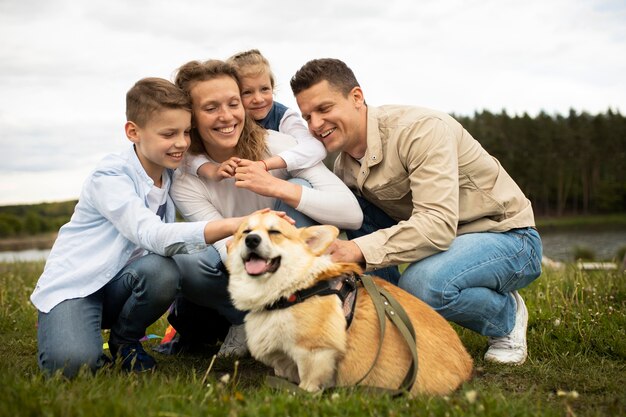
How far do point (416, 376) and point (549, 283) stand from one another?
3.28m

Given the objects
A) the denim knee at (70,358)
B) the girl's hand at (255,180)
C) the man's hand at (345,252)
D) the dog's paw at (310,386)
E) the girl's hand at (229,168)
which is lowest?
the dog's paw at (310,386)

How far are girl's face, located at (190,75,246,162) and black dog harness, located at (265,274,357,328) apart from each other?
1.45 metres

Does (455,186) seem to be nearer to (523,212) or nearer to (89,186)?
(523,212)

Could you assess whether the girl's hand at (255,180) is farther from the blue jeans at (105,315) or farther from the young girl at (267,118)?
the blue jeans at (105,315)

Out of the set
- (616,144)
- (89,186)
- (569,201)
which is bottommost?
(569,201)

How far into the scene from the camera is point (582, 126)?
5319cm

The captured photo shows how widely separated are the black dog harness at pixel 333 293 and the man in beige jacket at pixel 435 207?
395 mm

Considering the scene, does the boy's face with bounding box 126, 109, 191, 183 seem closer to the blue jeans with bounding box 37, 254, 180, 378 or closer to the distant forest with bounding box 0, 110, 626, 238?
the blue jeans with bounding box 37, 254, 180, 378

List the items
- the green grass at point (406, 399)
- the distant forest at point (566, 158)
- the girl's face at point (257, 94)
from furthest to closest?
the distant forest at point (566, 158), the girl's face at point (257, 94), the green grass at point (406, 399)

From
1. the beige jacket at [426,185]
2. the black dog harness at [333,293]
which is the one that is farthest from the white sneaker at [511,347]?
the black dog harness at [333,293]

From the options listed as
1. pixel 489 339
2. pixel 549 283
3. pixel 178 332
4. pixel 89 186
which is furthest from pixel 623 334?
pixel 89 186

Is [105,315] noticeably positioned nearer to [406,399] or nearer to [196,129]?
[196,129]

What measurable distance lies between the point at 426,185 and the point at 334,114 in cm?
90

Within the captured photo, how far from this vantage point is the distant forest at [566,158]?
2056 inches
